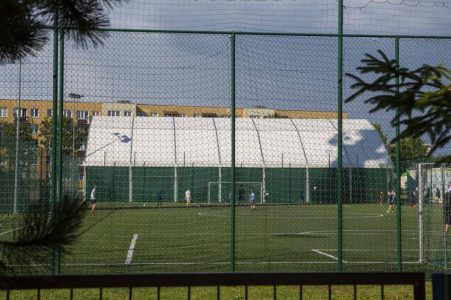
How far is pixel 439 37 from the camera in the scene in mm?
9617

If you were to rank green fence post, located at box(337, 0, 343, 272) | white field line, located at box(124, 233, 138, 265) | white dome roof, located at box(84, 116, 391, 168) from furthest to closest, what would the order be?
1. white field line, located at box(124, 233, 138, 265)
2. white dome roof, located at box(84, 116, 391, 168)
3. green fence post, located at box(337, 0, 343, 272)

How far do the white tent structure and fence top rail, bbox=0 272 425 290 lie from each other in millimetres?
5731

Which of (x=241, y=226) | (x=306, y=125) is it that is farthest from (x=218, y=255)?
(x=241, y=226)

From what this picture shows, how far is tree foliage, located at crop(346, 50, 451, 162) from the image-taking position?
10.9 ft

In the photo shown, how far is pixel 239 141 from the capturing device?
35.0 feet

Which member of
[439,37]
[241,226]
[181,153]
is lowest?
[241,226]

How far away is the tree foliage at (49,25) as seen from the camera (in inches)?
100

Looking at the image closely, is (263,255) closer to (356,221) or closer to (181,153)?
(181,153)

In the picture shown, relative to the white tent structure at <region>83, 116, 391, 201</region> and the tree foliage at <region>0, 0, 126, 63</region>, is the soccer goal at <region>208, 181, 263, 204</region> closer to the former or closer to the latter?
the white tent structure at <region>83, 116, 391, 201</region>

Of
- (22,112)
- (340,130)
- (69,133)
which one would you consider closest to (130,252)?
(69,133)

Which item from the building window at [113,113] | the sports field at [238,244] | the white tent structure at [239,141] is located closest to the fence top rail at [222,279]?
the sports field at [238,244]

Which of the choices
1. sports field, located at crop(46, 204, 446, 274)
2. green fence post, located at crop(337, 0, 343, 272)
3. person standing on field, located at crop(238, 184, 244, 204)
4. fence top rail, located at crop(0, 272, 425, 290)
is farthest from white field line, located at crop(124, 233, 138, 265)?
fence top rail, located at crop(0, 272, 425, 290)

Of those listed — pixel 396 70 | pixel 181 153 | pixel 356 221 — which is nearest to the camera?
pixel 396 70

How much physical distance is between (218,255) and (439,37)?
5.84m
